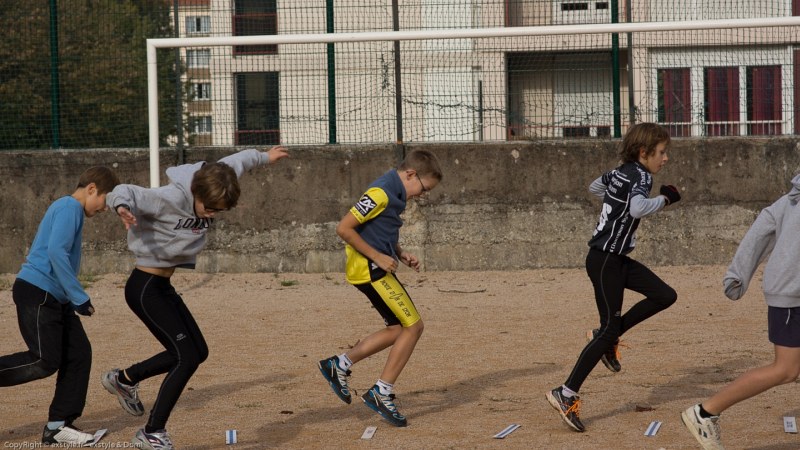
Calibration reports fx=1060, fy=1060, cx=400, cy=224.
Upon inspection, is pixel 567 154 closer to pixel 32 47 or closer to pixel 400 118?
pixel 400 118

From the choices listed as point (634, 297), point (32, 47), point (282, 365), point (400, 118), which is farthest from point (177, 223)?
point (32, 47)

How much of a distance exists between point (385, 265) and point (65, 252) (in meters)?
1.70

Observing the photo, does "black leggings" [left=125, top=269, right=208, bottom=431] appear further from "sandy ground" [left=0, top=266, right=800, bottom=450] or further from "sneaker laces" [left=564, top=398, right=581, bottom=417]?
"sneaker laces" [left=564, top=398, right=581, bottom=417]

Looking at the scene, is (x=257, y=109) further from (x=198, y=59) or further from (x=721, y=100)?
(x=721, y=100)

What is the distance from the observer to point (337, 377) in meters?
6.12

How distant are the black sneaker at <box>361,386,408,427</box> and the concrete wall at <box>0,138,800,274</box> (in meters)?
6.30

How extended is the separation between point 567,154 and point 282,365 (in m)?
5.46

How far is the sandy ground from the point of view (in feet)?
18.8

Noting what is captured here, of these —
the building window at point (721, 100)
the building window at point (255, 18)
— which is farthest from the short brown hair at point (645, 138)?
the building window at point (255, 18)

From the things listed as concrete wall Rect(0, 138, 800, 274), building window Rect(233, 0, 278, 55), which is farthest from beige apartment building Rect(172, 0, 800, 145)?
building window Rect(233, 0, 278, 55)

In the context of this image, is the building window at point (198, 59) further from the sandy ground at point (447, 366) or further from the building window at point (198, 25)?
the sandy ground at point (447, 366)

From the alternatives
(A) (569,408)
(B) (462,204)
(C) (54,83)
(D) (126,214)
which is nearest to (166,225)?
(D) (126,214)

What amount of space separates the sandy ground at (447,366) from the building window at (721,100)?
1.72 m

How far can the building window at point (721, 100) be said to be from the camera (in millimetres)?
12133
